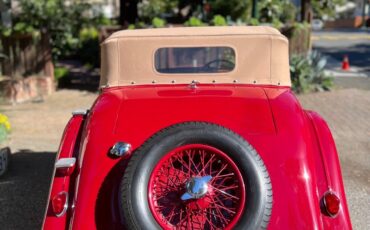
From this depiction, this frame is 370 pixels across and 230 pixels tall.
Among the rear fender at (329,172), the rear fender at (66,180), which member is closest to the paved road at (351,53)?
the rear fender at (329,172)

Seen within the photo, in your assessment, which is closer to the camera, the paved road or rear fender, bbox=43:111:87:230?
rear fender, bbox=43:111:87:230

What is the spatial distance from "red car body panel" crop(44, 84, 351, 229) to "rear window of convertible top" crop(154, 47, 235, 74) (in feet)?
1.80

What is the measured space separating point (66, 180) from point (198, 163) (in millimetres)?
931

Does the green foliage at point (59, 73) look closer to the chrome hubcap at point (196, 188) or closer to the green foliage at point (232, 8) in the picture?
the green foliage at point (232, 8)

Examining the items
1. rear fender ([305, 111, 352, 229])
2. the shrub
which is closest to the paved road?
the shrub

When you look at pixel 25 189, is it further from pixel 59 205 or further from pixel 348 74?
pixel 348 74

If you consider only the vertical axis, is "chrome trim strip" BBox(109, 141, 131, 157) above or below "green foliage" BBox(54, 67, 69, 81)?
above

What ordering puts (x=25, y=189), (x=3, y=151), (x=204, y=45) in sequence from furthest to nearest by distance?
(x=3, y=151), (x=25, y=189), (x=204, y=45)

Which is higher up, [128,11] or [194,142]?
[128,11]

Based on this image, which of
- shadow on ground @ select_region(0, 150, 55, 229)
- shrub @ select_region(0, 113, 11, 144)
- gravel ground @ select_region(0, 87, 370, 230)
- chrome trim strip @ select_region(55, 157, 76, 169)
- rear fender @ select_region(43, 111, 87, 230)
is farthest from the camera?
shrub @ select_region(0, 113, 11, 144)

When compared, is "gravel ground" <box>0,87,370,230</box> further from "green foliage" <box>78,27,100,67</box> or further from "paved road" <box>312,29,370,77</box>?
"paved road" <box>312,29,370,77</box>

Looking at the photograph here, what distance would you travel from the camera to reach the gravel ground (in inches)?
191

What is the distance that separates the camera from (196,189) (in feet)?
9.99

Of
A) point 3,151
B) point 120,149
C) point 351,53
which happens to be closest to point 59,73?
point 3,151
